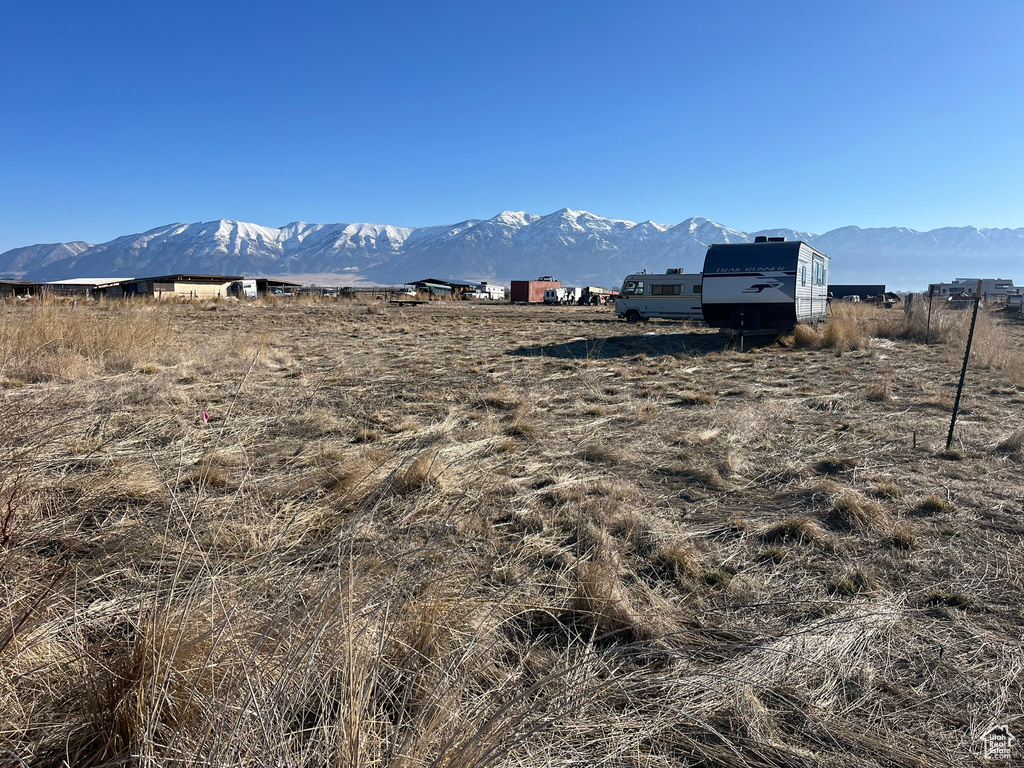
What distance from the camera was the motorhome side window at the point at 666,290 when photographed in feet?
81.6

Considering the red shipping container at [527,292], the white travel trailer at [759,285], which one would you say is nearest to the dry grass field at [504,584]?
the white travel trailer at [759,285]

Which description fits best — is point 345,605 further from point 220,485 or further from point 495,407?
point 495,407

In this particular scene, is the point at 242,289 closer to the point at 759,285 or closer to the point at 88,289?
the point at 88,289

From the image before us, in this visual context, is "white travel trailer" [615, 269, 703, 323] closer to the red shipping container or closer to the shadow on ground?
the shadow on ground

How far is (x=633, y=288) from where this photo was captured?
27406 millimetres

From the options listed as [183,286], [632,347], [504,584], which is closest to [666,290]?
[632,347]

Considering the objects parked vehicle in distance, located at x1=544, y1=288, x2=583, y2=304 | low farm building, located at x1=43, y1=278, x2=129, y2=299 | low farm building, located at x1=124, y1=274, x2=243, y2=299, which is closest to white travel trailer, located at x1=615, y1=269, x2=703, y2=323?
low farm building, located at x1=43, y1=278, x2=129, y2=299

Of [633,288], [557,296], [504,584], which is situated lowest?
[504,584]

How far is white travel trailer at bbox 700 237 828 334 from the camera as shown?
45.7ft

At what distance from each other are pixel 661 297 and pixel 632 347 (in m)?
12.0

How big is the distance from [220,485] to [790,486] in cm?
398

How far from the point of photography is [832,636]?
2230 mm

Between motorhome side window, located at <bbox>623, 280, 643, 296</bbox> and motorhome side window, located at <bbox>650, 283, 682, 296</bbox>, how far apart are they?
1225 millimetres

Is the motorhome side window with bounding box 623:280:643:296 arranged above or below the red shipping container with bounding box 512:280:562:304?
below
